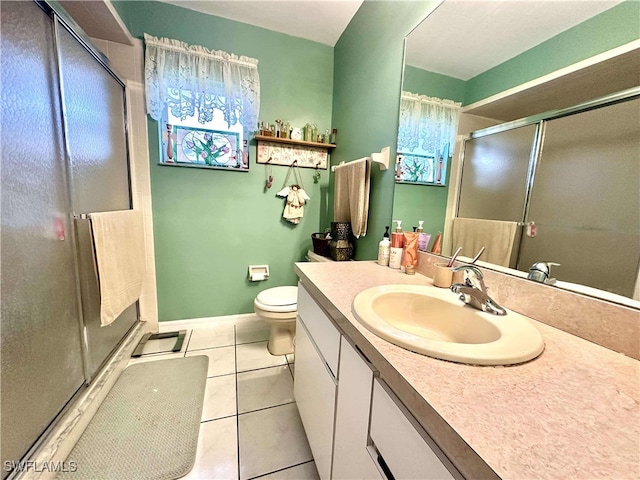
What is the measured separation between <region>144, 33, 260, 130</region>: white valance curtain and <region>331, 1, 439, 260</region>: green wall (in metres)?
0.72

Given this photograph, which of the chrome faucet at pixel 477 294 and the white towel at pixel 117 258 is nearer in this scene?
the chrome faucet at pixel 477 294

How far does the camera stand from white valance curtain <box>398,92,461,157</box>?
3.43 ft

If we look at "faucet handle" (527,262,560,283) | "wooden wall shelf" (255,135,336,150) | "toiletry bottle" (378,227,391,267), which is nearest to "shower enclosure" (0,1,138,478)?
"wooden wall shelf" (255,135,336,150)

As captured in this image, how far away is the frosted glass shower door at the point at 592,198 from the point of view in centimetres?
56

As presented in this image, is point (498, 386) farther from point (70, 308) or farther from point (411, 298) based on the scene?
point (70, 308)

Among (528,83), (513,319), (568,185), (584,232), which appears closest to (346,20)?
(528,83)

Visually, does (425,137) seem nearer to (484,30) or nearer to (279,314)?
(484,30)

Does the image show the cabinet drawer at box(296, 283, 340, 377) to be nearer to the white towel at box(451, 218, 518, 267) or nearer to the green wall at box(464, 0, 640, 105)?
the white towel at box(451, 218, 518, 267)

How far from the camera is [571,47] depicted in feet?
2.14

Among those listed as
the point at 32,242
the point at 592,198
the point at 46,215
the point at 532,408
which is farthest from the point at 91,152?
the point at 592,198

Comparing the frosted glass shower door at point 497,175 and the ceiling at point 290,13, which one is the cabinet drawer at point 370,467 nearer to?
the frosted glass shower door at point 497,175

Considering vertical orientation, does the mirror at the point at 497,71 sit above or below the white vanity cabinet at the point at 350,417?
above

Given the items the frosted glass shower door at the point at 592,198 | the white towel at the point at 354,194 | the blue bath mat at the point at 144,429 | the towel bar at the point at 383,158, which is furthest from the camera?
the white towel at the point at 354,194

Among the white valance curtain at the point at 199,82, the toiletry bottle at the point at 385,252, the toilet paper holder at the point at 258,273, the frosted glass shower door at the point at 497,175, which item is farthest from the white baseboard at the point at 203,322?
the frosted glass shower door at the point at 497,175
